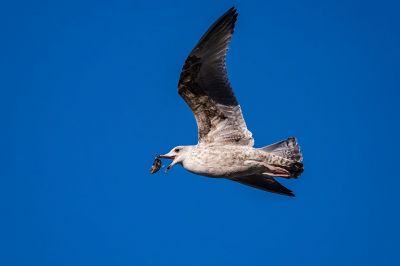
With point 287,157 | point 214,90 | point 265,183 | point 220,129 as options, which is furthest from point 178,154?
point 287,157

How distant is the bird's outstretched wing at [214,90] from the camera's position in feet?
45.2

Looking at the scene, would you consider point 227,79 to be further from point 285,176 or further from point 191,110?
point 285,176

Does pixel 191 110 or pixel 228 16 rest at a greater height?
pixel 228 16

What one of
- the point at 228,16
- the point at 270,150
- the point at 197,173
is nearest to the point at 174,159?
the point at 197,173

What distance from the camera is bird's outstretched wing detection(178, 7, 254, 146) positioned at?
13773 millimetres

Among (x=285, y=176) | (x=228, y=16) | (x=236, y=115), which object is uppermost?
(x=228, y=16)

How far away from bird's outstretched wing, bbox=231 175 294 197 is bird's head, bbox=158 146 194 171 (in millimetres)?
873

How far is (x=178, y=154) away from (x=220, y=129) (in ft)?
2.55

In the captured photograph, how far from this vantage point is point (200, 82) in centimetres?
1392

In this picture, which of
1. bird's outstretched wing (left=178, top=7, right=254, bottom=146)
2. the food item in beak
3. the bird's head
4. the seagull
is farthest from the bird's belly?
the food item in beak

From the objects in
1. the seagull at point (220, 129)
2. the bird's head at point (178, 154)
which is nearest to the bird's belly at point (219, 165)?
the seagull at point (220, 129)

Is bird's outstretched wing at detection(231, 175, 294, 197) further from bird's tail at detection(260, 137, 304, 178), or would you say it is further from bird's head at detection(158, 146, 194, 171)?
bird's head at detection(158, 146, 194, 171)

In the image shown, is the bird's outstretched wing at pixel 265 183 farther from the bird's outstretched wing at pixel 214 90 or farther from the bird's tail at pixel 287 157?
the bird's outstretched wing at pixel 214 90

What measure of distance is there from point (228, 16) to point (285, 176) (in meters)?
2.54
